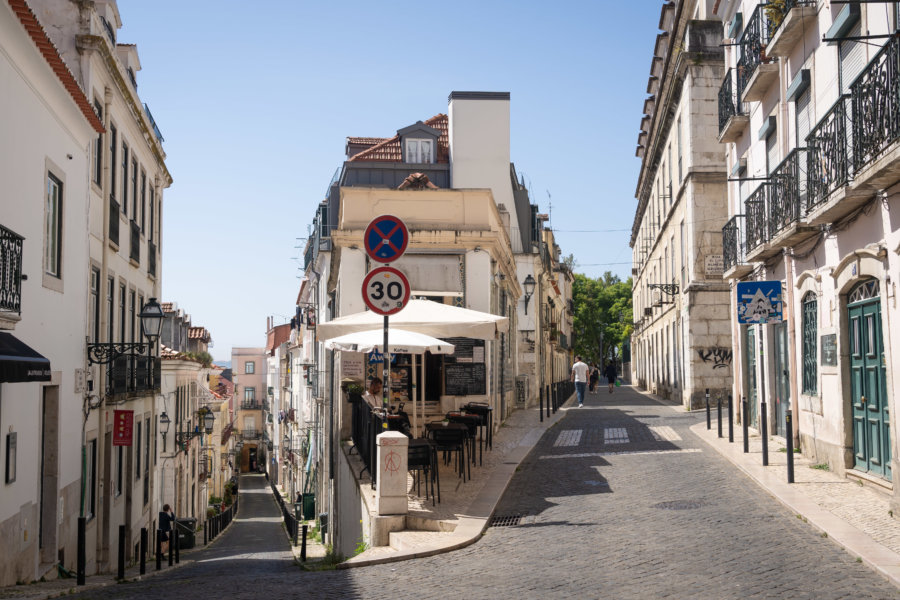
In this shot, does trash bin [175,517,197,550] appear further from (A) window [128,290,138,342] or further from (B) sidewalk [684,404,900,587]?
(B) sidewalk [684,404,900,587]

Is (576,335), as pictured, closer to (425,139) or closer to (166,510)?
(425,139)

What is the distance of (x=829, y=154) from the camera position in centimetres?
1105

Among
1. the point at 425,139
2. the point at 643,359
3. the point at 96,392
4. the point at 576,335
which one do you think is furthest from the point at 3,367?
the point at 576,335

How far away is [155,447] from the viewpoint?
23812mm

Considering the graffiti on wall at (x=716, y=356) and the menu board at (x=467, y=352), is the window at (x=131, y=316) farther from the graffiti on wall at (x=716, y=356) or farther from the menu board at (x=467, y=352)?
the graffiti on wall at (x=716, y=356)

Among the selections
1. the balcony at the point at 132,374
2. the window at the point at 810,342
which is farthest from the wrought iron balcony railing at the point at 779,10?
the balcony at the point at 132,374

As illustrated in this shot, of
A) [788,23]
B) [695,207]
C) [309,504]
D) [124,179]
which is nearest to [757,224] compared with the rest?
[788,23]

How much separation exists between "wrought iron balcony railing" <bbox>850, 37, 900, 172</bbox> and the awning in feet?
28.0

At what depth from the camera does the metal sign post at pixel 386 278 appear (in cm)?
952

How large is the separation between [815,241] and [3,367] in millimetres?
10735

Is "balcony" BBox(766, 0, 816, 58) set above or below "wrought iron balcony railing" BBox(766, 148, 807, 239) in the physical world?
above

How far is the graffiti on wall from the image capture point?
26406 mm

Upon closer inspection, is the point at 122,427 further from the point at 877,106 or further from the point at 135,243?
the point at 877,106

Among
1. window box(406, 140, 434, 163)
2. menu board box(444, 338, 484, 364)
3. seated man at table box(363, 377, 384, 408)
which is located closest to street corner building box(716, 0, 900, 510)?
menu board box(444, 338, 484, 364)
